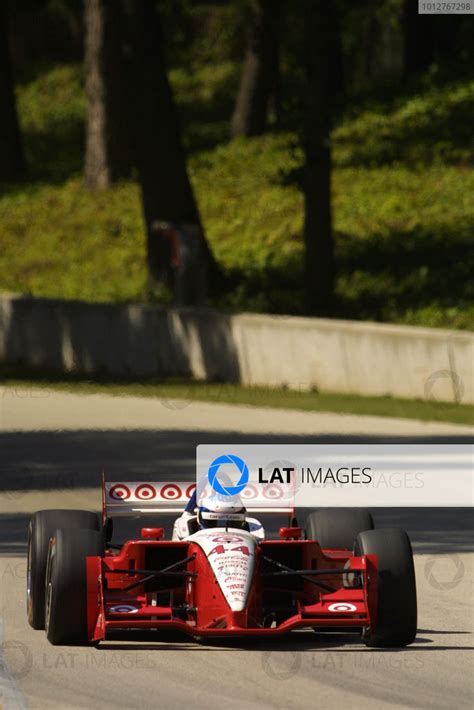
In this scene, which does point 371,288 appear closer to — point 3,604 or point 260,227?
point 260,227

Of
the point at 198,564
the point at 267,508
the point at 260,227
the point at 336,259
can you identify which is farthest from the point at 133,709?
the point at 260,227

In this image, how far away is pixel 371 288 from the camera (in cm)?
2966

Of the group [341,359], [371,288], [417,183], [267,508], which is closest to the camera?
[267,508]

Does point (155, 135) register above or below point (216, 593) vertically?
above

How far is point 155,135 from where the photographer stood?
30484 mm

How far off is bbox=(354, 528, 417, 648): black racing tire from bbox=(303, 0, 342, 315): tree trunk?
1788 cm

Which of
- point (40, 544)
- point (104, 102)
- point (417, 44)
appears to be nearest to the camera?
point (40, 544)

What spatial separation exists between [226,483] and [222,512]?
172mm

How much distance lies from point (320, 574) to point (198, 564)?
2.14 feet

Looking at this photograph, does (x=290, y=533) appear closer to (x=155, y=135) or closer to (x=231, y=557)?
(x=231, y=557)

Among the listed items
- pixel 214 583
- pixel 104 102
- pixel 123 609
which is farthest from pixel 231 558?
pixel 104 102

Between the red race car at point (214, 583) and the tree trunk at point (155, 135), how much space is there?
2050 cm

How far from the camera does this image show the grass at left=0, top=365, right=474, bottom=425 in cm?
2092

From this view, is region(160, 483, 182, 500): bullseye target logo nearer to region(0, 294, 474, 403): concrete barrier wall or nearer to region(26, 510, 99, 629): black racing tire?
region(26, 510, 99, 629): black racing tire
